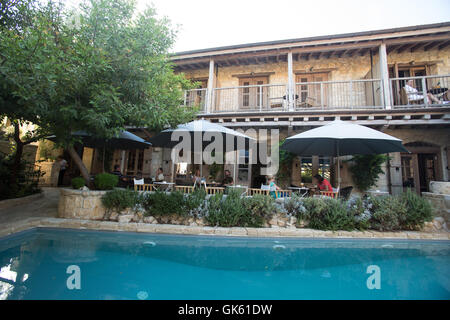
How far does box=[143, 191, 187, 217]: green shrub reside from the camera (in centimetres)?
441

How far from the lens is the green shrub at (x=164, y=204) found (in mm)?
4414

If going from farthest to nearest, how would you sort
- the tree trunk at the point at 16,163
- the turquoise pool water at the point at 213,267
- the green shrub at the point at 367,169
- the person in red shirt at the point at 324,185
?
the green shrub at the point at 367,169 < the tree trunk at the point at 16,163 < the person in red shirt at the point at 324,185 < the turquoise pool water at the point at 213,267

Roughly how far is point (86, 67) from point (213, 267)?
4.03m

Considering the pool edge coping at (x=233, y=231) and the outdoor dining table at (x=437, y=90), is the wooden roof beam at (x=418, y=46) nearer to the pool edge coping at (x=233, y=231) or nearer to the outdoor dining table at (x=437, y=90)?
the outdoor dining table at (x=437, y=90)

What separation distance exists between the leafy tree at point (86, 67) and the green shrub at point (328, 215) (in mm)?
3987

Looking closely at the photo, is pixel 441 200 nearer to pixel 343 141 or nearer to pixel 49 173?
pixel 343 141

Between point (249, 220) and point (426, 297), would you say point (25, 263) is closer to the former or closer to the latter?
point (249, 220)

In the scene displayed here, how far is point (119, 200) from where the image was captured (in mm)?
4492

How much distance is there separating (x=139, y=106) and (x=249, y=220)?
3.53 metres

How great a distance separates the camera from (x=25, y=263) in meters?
2.69

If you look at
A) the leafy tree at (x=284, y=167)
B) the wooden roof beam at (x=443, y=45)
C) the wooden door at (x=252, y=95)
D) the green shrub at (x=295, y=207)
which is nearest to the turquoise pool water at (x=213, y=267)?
the green shrub at (x=295, y=207)

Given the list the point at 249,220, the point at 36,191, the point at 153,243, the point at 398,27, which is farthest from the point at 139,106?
the point at 398,27

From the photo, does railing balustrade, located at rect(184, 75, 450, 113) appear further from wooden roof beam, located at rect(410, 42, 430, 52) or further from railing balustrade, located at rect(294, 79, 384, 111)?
wooden roof beam, located at rect(410, 42, 430, 52)

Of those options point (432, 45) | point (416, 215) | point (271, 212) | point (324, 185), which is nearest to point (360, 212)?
point (416, 215)
